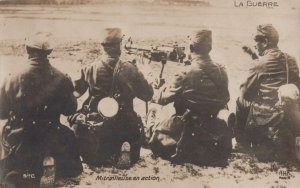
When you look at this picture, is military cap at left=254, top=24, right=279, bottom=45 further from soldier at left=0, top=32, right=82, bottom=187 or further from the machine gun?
soldier at left=0, top=32, right=82, bottom=187

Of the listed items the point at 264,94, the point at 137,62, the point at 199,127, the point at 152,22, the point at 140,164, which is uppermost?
the point at 152,22

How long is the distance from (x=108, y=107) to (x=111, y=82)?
16 centimetres

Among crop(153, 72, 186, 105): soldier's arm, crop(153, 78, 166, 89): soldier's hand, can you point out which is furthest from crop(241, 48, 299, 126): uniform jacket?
crop(153, 78, 166, 89): soldier's hand

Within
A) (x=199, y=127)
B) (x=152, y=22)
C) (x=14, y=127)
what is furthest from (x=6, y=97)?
(x=199, y=127)

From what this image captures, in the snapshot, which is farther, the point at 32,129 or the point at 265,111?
the point at 265,111

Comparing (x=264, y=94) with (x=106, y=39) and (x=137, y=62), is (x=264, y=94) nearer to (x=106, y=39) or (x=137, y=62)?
(x=137, y=62)

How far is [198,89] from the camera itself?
9.43 ft

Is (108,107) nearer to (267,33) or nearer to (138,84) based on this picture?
(138,84)

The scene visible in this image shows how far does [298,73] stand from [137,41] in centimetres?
104

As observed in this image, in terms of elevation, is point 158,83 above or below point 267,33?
below

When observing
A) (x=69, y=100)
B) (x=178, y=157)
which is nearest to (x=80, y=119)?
(x=69, y=100)

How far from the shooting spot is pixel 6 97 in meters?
2.78

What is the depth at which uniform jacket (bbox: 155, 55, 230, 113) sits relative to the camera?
2.88 metres

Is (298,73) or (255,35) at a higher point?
(255,35)
